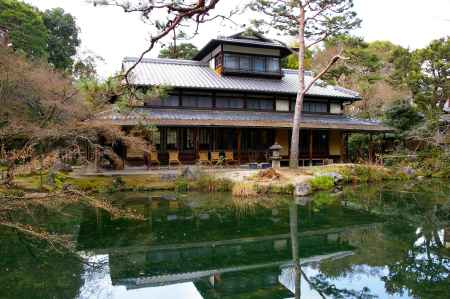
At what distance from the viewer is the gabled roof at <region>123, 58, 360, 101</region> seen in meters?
18.3

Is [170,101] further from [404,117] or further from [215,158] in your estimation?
[404,117]

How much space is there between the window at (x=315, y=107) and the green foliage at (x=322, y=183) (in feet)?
24.9

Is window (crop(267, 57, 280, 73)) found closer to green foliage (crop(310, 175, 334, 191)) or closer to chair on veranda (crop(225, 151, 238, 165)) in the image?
chair on veranda (crop(225, 151, 238, 165))

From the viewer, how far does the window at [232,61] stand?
2055cm

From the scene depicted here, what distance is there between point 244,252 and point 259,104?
45.7ft

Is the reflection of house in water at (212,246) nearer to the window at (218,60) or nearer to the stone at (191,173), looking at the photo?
the stone at (191,173)

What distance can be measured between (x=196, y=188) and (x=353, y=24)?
1001 cm

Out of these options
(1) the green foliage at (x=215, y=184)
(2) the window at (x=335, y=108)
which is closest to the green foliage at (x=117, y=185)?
(1) the green foliage at (x=215, y=184)

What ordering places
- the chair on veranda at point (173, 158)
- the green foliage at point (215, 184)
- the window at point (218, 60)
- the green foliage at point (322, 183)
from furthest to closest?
the window at point (218, 60)
the chair on veranda at point (173, 158)
the green foliage at point (322, 183)
the green foliage at point (215, 184)

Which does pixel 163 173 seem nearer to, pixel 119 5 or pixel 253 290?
pixel 253 290

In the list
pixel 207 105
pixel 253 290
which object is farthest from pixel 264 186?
pixel 253 290

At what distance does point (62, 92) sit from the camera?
13.9 metres

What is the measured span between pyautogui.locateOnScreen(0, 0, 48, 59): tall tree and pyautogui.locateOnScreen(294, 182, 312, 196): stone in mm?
20047

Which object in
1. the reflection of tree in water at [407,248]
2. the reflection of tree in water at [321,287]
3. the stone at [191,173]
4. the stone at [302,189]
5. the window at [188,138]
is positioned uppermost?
the window at [188,138]
